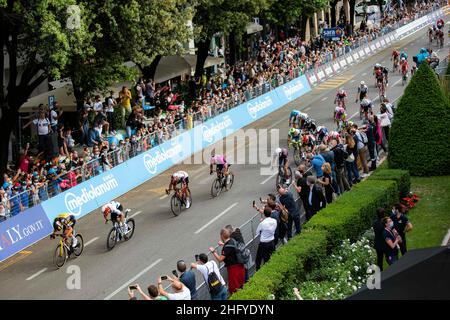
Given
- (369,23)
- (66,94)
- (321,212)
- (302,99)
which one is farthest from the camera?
(369,23)

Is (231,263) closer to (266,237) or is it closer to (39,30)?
(266,237)

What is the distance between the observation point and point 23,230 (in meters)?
24.0

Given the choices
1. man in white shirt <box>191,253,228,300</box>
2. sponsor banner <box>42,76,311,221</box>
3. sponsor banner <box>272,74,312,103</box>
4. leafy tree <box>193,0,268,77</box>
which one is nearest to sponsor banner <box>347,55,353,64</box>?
sponsor banner <box>272,74,312,103</box>

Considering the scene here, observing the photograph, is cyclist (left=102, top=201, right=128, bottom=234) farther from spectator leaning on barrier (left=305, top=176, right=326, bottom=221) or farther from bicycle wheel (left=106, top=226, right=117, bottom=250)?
spectator leaning on barrier (left=305, top=176, right=326, bottom=221)

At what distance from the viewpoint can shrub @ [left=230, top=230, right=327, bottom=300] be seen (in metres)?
14.9

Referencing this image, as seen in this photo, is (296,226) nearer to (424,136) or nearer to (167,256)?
(167,256)

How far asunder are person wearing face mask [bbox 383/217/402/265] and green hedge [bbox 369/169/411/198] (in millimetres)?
6178

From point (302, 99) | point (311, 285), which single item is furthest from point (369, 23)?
point (311, 285)

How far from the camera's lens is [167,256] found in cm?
2253

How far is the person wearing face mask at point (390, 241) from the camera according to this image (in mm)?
17156

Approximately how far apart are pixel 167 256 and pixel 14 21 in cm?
932

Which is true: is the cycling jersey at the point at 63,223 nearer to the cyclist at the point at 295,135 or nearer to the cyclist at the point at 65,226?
the cyclist at the point at 65,226

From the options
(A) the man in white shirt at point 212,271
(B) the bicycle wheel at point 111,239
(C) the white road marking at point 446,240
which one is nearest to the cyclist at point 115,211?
(B) the bicycle wheel at point 111,239
